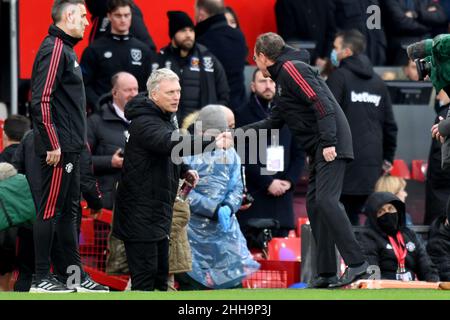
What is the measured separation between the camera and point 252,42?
1709cm

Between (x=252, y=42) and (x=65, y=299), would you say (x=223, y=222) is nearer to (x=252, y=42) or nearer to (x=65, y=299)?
(x=65, y=299)

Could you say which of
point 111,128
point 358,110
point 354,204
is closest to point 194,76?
point 111,128

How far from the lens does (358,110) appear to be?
14156mm

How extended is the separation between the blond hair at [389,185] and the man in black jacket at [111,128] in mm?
2585

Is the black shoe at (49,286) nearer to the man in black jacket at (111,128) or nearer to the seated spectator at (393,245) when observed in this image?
the man in black jacket at (111,128)

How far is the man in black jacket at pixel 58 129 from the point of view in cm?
1040

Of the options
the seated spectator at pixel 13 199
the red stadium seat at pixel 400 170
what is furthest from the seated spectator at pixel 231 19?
the seated spectator at pixel 13 199

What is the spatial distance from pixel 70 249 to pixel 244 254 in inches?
88.5

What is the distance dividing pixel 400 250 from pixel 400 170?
10.3 feet

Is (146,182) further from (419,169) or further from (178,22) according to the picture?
(419,169)

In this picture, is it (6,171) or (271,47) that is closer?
(271,47)

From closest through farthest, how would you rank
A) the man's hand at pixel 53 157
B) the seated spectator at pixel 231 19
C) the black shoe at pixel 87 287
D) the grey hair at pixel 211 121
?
the man's hand at pixel 53 157 → the black shoe at pixel 87 287 → the grey hair at pixel 211 121 → the seated spectator at pixel 231 19

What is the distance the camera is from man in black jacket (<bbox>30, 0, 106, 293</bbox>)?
1040 cm
